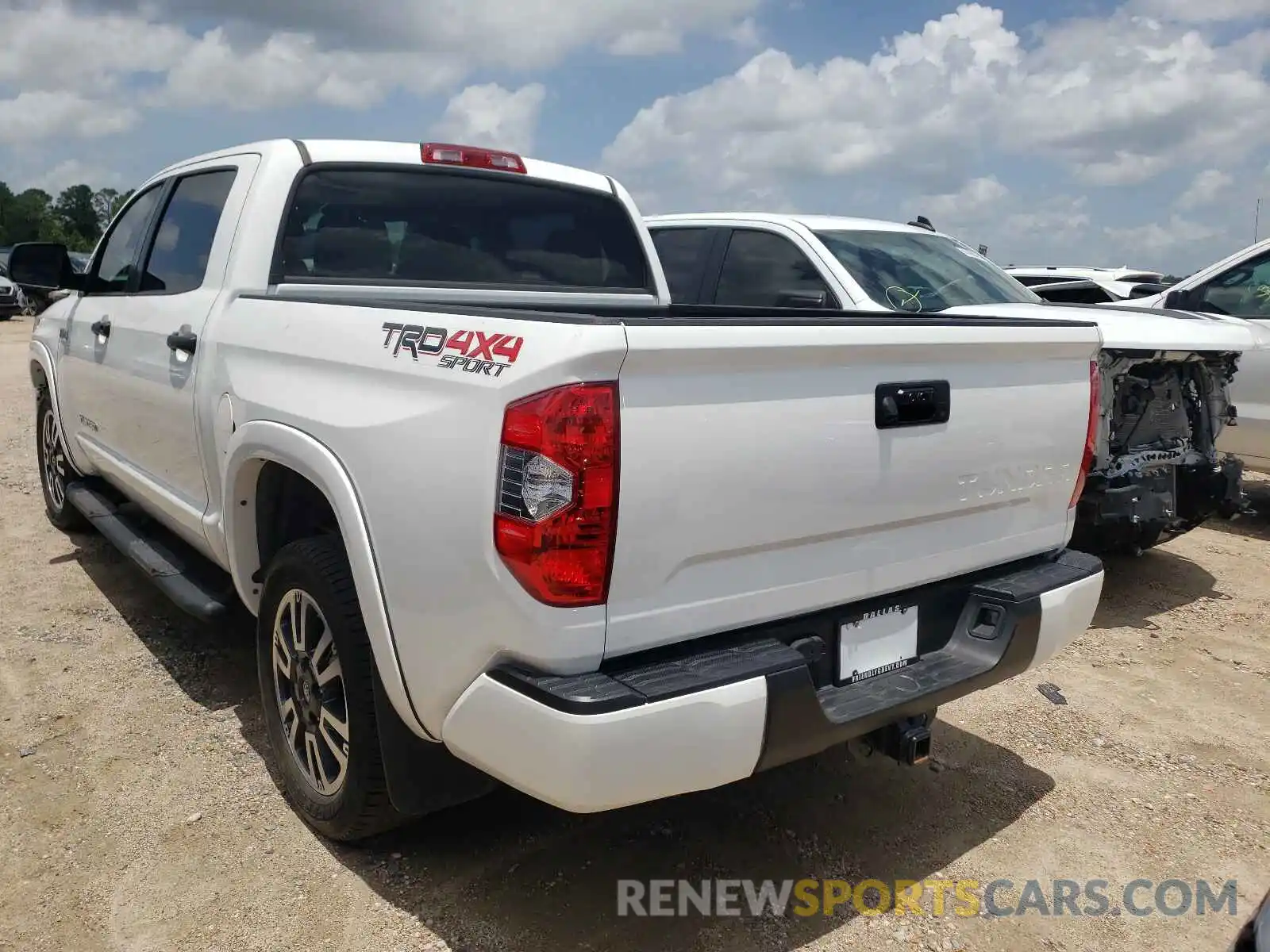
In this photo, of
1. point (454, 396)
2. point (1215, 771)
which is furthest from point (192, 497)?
point (1215, 771)

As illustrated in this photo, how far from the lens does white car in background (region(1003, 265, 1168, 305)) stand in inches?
404

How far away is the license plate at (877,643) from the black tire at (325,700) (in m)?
1.22

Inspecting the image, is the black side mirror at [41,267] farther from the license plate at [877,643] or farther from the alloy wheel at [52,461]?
the license plate at [877,643]

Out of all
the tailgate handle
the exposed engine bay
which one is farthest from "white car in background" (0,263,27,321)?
the tailgate handle

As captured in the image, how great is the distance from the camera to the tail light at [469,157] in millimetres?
3855

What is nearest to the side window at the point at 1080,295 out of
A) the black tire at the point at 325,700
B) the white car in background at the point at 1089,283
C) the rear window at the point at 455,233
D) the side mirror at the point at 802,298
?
the white car in background at the point at 1089,283

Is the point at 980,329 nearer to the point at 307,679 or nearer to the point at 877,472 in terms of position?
the point at 877,472

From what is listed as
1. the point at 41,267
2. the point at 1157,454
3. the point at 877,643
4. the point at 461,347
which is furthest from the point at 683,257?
the point at 461,347

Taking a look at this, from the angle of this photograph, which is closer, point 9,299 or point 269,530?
point 269,530

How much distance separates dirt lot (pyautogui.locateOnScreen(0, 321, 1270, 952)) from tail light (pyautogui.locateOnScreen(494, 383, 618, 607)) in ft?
3.63

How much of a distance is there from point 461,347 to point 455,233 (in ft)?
5.66

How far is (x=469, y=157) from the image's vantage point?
3.93 meters

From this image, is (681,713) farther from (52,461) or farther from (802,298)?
(52,461)

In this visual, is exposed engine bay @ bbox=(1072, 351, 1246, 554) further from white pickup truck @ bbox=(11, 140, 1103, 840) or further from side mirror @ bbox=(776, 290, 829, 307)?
white pickup truck @ bbox=(11, 140, 1103, 840)
